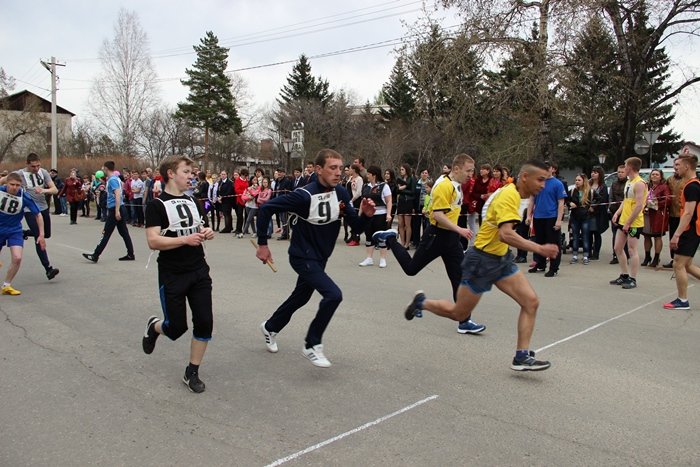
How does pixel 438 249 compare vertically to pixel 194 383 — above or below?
above

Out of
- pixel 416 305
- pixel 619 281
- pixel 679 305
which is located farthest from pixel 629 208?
pixel 416 305

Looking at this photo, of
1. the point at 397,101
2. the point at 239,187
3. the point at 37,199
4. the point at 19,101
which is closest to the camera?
the point at 37,199

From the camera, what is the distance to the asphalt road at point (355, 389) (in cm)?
353

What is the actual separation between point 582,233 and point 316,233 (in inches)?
343

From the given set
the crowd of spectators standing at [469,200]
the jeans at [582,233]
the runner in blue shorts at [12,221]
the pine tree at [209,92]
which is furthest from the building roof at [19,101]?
the jeans at [582,233]

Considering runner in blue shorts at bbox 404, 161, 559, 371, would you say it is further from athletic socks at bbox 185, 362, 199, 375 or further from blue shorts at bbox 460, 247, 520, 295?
athletic socks at bbox 185, 362, 199, 375

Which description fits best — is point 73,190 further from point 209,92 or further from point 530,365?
point 209,92

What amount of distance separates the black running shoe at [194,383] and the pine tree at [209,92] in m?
49.7

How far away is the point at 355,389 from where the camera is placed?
14.9 ft

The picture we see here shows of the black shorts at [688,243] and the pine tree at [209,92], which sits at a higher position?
the pine tree at [209,92]

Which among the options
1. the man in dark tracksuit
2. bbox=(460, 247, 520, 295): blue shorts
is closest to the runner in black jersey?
the man in dark tracksuit

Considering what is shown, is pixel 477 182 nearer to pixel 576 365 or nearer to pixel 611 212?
pixel 611 212

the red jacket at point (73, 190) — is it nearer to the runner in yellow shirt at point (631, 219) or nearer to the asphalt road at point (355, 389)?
the asphalt road at point (355, 389)

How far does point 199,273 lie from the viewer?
180 inches
